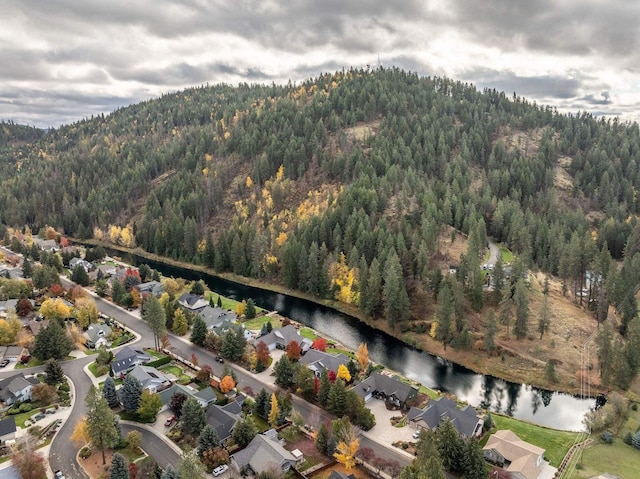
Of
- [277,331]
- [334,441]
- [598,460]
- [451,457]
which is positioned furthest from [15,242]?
[598,460]

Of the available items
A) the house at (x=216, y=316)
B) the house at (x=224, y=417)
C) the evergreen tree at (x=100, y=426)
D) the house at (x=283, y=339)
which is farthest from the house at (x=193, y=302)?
the evergreen tree at (x=100, y=426)

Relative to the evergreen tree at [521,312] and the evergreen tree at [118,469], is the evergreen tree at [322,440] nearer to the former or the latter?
the evergreen tree at [118,469]

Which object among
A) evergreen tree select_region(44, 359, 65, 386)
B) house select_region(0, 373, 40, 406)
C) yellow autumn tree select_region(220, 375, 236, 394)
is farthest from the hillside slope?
house select_region(0, 373, 40, 406)

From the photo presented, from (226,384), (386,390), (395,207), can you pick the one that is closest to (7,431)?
(226,384)

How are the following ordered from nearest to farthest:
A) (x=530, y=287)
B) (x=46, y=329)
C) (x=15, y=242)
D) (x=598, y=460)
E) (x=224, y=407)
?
1. (x=598, y=460)
2. (x=224, y=407)
3. (x=46, y=329)
4. (x=530, y=287)
5. (x=15, y=242)

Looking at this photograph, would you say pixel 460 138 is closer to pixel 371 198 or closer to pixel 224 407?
pixel 371 198

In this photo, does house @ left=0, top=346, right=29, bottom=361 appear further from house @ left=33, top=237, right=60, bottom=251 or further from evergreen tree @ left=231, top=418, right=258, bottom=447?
house @ left=33, top=237, right=60, bottom=251
